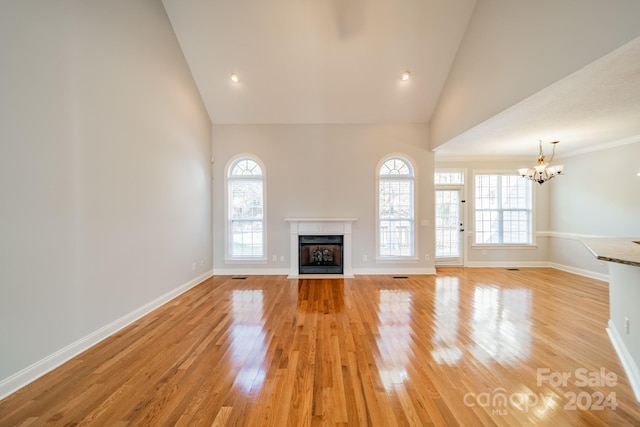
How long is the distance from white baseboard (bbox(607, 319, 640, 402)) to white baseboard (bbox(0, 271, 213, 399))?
4.63m

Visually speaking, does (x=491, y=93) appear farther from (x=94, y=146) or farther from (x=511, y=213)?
(x=94, y=146)

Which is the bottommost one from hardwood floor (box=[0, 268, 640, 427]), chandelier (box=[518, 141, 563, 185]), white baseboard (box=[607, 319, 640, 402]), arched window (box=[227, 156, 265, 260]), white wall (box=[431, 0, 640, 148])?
hardwood floor (box=[0, 268, 640, 427])

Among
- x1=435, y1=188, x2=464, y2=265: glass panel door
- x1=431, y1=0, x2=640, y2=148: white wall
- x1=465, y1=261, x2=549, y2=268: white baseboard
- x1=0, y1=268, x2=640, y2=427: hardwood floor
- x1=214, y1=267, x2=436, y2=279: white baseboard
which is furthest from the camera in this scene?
x1=435, y1=188, x2=464, y2=265: glass panel door

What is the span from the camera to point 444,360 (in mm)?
2320

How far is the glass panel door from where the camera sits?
20.6 ft

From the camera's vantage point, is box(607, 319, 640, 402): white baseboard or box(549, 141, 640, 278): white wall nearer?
box(607, 319, 640, 402): white baseboard

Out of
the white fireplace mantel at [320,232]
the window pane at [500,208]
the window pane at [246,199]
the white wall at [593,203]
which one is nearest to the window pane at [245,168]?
the window pane at [246,199]

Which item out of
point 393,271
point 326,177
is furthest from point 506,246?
point 326,177

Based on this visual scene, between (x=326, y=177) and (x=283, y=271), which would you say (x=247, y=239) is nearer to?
(x=283, y=271)

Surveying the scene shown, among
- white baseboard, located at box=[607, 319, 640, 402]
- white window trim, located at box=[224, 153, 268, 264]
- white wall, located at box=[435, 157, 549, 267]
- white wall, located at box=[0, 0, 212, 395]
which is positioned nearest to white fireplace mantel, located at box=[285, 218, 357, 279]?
white window trim, located at box=[224, 153, 268, 264]

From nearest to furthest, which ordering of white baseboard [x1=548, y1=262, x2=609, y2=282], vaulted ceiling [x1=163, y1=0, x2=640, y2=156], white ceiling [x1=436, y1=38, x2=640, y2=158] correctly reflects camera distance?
white ceiling [x1=436, y1=38, x2=640, y2=158] → vaulted ceiling [x1=163, y1=0, x2=640, y2=156] → white baseboard [x1=548, y1=262, x2=609, y2=282]

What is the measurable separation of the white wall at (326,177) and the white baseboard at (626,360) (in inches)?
116

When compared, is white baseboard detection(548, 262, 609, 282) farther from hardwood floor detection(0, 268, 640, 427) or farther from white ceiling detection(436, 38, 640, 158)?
white ceiling detection(436, 38, 640, 158)

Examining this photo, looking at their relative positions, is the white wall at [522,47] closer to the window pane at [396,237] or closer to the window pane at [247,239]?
the window pane at [396,237]
